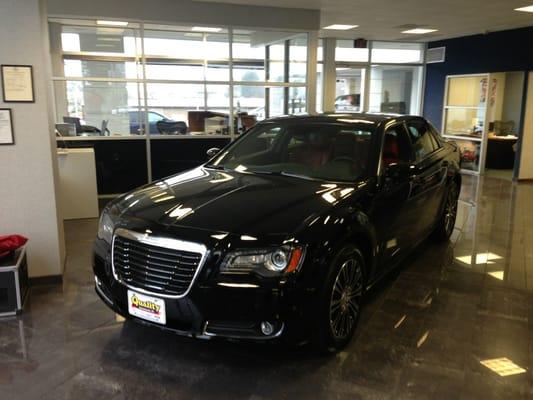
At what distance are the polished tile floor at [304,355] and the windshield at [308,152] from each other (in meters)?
1.06

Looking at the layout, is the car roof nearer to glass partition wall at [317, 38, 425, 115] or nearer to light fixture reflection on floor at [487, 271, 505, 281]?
light fixture reflection on floor at [487, 271, 505, 281]

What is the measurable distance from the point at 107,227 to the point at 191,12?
17.3ft

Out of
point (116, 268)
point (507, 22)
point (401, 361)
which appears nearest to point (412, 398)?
point (401, 361)

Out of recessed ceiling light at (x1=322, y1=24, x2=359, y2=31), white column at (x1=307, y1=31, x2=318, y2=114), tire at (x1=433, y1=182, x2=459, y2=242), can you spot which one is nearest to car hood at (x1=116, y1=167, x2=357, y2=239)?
tire at (x1=433, y1=182, x2=459, y2=242)

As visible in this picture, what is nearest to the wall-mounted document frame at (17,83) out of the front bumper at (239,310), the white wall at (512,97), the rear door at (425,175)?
the front bumper at (239,310)

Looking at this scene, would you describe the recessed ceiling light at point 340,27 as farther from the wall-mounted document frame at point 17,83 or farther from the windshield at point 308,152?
the wall-mounted document frame at point 17,83

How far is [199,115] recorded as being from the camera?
25.7 ft

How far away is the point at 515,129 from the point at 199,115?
299 inches

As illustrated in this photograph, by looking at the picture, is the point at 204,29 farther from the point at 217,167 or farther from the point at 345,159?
the point at 345,159

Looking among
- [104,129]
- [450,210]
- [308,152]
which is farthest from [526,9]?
[104,129]

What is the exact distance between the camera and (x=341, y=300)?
9.10 feet

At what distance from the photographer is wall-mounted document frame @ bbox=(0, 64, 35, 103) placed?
3441mm

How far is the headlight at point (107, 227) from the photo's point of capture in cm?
278

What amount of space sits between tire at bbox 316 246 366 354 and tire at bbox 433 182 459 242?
219 centimetres
